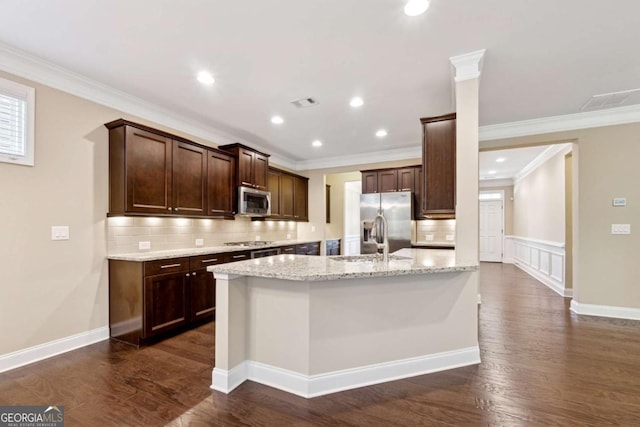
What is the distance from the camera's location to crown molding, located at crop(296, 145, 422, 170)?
18.3 ft

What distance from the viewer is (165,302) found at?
3125 millimetres

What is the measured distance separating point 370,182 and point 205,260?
3.49 metres

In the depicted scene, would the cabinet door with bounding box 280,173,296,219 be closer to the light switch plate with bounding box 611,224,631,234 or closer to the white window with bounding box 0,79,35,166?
the white window with bounding box 0,79,35,166

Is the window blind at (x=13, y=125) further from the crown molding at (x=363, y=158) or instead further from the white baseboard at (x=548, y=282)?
the white baseboard at (x=548, y=282)

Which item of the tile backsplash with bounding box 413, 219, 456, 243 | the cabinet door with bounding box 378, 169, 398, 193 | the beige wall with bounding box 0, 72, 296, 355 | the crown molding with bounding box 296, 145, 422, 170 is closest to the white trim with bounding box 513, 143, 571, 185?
the tile backsplash with bounding box 413, 219, 456, 243

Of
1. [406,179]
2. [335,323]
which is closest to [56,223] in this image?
[335,323]

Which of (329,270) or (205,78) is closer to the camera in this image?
(329,270)

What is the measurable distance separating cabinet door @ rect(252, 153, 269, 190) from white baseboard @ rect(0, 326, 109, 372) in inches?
113

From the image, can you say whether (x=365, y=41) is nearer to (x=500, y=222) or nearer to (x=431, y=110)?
(x=431, y=110)

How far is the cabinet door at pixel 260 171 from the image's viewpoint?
16.2 ft

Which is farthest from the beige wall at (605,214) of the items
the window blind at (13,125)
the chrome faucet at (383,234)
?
the window blind at (13,125)

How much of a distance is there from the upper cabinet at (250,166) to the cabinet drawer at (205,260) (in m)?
1.30

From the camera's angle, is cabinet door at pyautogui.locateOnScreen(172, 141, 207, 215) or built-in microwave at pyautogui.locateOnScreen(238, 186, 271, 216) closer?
cabinet door at pyautogui.locateOnScreen(172, 141, 207, 215)

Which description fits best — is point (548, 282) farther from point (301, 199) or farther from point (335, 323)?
point (335, 323)
